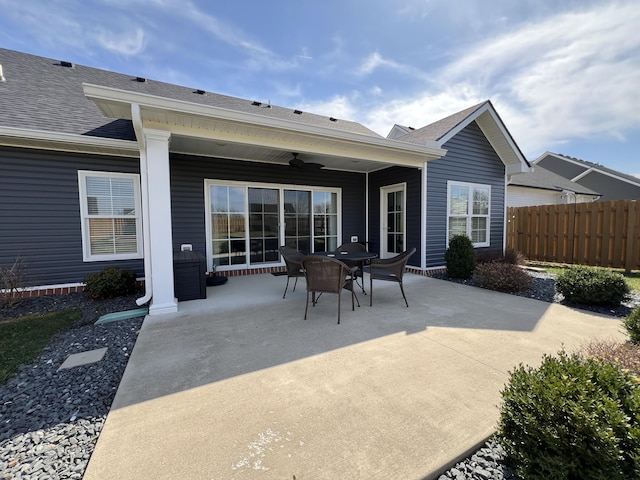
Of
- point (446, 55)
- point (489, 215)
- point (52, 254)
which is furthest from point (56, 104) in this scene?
point (489, 215)

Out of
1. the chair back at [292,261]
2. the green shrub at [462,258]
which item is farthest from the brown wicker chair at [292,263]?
the green shrub at [462,258]

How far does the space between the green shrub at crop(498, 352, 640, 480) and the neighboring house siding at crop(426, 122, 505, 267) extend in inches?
223

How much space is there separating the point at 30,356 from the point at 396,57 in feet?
30.6

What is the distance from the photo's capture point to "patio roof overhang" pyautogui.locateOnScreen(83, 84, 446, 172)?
3598 mm

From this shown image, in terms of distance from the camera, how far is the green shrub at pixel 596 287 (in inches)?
166

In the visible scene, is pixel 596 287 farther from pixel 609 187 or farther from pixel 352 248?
pixel 609 187

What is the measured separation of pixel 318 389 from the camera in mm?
2229

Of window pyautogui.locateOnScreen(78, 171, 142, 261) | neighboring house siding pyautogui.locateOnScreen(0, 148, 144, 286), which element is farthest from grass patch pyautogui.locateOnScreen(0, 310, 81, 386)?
window pyautogui.locateOnScreen(78, 171, 142, 261)

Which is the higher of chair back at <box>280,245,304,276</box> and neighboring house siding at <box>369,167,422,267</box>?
neighboring house siding at <box>369,167,422,267</box>

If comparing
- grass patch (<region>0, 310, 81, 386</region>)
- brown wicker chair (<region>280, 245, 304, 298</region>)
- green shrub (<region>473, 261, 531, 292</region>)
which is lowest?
grass patch (<region>0, 310, 81, 386</region>)

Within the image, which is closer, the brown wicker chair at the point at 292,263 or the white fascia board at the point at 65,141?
the white fascia board at the point at 65,141

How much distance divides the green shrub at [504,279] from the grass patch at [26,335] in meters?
6.98

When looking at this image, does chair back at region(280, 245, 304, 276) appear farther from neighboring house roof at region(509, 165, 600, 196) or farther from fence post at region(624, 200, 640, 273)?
neighboring house roof at region(509, 165, 600, 196)

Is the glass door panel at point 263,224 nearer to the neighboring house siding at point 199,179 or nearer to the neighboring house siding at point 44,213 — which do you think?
the neighboring house siding at point 199,179
